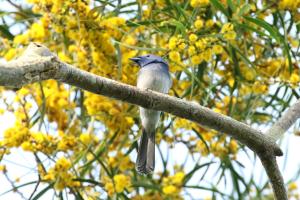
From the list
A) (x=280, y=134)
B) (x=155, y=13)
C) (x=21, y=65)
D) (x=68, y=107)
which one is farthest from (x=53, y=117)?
(x=21, y=65)

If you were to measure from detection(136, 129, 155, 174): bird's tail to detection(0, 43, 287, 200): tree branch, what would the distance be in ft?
2.01

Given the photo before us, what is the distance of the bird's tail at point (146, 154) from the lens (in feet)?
7.75

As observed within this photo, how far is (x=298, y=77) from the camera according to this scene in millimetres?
2359

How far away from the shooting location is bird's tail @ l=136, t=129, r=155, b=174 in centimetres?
236

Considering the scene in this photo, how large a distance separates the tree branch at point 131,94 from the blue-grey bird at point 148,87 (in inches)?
24.7

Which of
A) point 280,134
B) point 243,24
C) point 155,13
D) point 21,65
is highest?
point 155,13

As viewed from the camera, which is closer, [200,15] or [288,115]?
[288,115]

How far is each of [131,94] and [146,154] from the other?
0.85 metres

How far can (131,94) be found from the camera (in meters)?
1.58

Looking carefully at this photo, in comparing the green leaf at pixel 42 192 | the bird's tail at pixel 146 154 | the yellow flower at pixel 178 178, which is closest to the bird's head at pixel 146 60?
the bird's tail at pixel 146 154

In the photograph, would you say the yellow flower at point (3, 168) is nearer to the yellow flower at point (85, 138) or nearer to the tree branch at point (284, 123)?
the yellow flower at point (85, 138)

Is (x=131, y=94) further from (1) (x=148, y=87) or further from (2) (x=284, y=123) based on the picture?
(1) (x=148, y=87)

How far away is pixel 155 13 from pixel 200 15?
0.18m

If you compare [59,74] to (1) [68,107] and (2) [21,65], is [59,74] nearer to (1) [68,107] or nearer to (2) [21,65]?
(2) [21,65]
